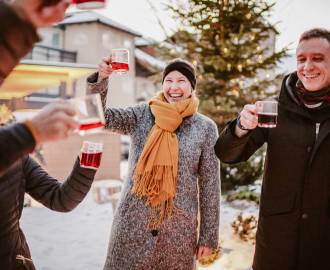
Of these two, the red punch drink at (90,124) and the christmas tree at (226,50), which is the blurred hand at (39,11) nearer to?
the red punch drink at (90,124)

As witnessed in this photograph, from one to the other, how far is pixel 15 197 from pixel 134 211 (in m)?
1.11

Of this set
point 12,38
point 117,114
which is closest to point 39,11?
point 12,38

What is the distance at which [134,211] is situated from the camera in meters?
2.71

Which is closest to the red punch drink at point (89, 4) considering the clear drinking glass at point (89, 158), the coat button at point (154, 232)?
the clear drinking glass at point (89, 158)

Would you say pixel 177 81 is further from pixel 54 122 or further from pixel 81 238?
pixel 81 238

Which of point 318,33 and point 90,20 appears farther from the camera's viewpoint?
point 90,20

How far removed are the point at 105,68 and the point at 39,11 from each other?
5.26 feet

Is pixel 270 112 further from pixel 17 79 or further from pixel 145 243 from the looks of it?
pixel 17 79

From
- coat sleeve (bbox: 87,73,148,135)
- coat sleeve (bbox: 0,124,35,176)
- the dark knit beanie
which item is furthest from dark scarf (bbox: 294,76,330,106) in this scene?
coat sleeve (bbox: 0,124,35,176)

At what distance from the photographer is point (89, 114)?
4.31ft

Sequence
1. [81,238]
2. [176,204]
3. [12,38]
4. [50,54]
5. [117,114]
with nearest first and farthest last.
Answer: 1. [12,38]
2. [176,204]
3. [117,114]
4. [81,238]
5. [50,54]

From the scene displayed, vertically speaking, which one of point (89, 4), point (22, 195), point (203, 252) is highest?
point (89, 4)

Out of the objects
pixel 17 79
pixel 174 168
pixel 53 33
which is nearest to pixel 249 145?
pixel 174 168

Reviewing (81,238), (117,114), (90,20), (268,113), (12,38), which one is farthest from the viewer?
(90,20)
